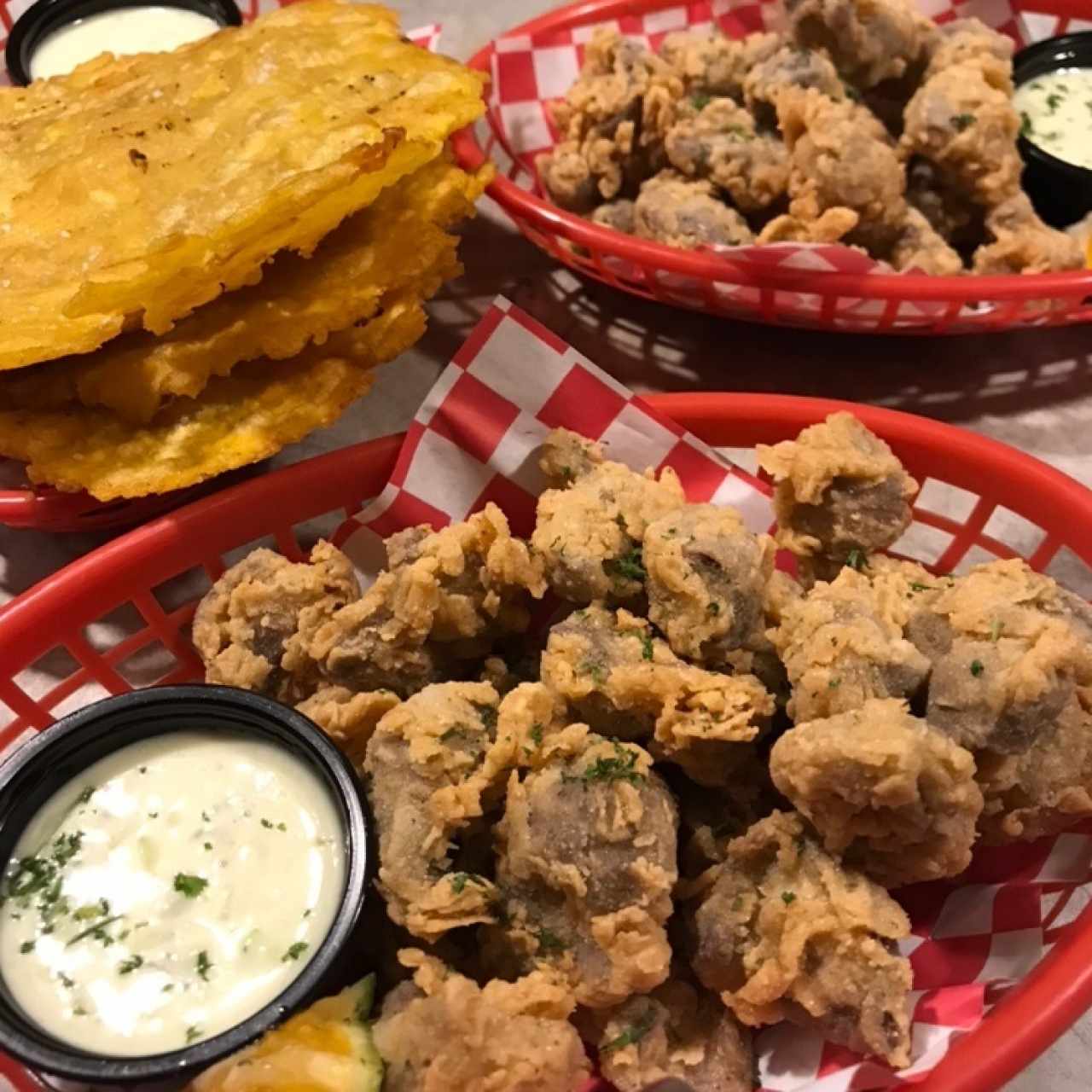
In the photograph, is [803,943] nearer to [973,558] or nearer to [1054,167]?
[973,558]

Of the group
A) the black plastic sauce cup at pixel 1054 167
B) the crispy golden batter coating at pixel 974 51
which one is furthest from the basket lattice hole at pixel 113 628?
the black plastic sauce cup at pixel 1054 167

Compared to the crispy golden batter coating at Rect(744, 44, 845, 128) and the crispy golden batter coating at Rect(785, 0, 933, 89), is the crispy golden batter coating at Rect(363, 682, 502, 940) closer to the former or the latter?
the crispy golden batter coating at Rect(744, 44, 845, 128)

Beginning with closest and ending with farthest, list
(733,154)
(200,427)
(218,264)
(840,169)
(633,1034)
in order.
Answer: (633,1034), (218,264), (200,427), (840,169), (733,154)

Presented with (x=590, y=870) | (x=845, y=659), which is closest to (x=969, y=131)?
(x=845, y=659)

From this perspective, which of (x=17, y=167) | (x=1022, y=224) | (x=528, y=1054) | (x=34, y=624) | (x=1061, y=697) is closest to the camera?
(x=528, y=1054)

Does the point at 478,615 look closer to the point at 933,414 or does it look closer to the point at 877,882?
the point at 877,882

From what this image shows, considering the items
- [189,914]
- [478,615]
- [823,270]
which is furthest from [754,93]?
[189,914]
